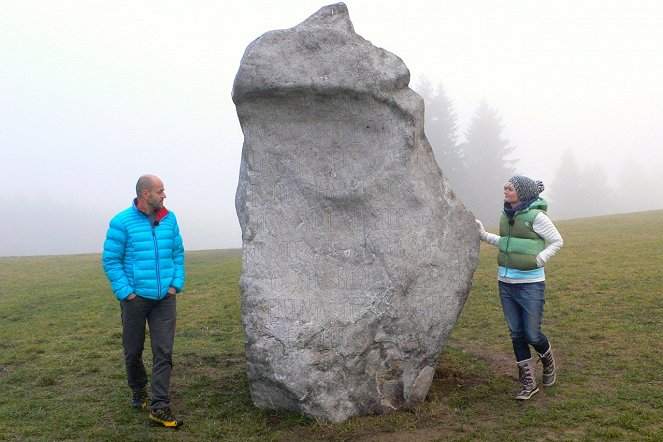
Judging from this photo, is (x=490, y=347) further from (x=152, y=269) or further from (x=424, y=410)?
(x=152, y=269)

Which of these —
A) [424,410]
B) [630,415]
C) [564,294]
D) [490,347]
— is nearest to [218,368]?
[424,410]

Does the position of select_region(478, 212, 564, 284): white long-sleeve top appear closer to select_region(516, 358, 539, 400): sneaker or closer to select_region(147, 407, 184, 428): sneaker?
select_region(516, 358, 539, 400): sneaker

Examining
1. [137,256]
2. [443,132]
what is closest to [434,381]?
[137,256]

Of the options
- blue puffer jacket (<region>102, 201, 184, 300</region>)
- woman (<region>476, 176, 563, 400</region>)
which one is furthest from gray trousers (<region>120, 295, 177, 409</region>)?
woman (<region>476, 176, 563, 400</region>)

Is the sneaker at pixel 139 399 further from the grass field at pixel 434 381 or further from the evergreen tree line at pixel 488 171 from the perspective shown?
the evergreen tree line at pixel 488 171

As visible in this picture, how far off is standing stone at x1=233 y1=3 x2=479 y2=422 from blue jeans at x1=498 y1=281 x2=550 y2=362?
54cm

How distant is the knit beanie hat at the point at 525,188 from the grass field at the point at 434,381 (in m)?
2.35

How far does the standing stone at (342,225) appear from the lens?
6.63 m

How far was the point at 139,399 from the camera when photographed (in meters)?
7.11

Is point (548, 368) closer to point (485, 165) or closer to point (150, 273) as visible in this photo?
point (150, 273)

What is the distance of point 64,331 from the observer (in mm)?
11484

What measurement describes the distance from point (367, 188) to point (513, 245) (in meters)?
1.81

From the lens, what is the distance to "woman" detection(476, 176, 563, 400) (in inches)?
265

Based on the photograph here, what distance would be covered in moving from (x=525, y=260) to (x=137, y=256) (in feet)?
14.2
